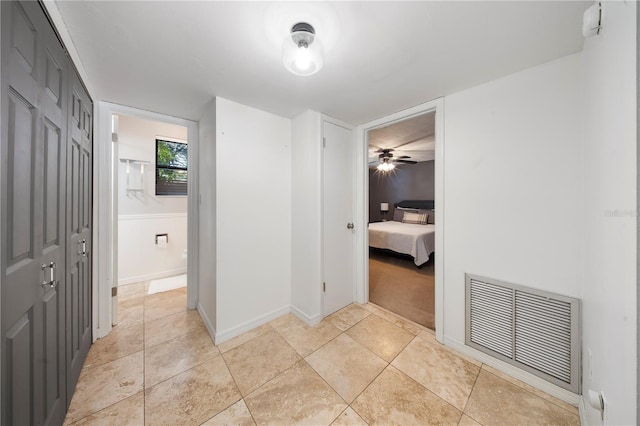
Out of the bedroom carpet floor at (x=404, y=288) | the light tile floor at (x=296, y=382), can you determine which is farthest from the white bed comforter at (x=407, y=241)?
the light tile floor at (x=296, y=382)

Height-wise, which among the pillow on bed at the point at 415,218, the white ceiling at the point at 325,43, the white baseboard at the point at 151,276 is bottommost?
the white baseboard at the point at 151,276

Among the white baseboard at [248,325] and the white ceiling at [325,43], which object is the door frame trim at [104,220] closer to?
the white ceiling at [325,43]

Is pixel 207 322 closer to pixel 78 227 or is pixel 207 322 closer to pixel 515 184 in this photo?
pixel 78 227

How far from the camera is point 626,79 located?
2.05 ft

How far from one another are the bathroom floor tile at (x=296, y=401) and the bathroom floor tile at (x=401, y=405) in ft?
0.51

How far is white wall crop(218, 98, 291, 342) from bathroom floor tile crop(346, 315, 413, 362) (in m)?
0.83

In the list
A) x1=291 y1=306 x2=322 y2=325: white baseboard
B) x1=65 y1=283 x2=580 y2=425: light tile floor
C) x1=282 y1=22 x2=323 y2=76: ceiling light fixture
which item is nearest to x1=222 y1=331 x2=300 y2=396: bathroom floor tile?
x1=65 y1=283 x2=580 y2=425: light tile floor

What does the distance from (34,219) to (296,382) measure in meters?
1.62

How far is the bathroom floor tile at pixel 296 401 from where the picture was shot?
3.94 ft

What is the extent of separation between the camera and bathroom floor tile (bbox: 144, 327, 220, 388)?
4.99ft

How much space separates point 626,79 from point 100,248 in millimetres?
3254

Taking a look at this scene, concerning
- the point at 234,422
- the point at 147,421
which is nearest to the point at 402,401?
the point at 234,422

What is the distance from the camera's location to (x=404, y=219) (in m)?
5.50

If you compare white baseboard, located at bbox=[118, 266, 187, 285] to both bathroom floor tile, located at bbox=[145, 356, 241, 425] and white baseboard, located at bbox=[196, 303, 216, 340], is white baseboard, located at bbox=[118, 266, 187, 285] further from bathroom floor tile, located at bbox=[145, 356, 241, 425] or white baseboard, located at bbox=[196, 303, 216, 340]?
bathroom floor tile, located at bbox=[145, 356, 241, 425]
